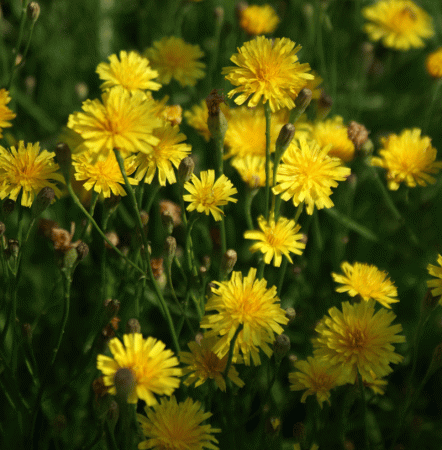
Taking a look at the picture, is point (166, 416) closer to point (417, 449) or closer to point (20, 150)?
point (20, 150)

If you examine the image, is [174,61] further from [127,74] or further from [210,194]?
[210,194]

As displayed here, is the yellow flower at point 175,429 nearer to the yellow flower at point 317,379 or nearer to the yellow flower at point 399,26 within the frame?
the yellow flower at point 317,379

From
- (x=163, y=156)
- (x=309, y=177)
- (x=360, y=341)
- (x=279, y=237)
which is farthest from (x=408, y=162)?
(x=163, y=156)

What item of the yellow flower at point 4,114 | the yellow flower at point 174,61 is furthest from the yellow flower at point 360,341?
the yellow flower at point 174,61

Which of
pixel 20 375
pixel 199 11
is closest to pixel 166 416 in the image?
pixel 20 375

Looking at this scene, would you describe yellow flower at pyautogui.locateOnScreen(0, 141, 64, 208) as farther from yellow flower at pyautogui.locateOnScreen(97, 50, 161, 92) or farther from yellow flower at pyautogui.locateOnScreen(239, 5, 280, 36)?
yellow flower at pyautogui.locateOnScreen(239, 5, 280, 36)

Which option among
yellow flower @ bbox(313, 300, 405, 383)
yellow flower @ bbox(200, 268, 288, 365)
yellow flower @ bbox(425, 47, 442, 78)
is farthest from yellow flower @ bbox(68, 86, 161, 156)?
yellow flower @ bbox(425, 47, 442, 78)
